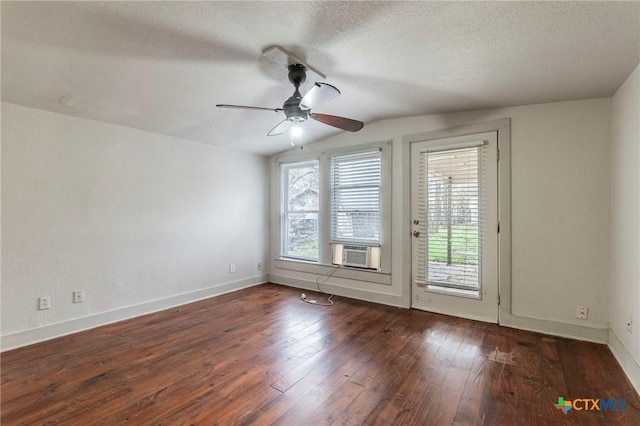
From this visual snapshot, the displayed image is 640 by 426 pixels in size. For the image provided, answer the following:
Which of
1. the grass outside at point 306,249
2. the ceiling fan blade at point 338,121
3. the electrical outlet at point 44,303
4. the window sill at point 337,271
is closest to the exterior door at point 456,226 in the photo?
the window sill at point 337,271

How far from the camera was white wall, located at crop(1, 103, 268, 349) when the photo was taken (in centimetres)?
263

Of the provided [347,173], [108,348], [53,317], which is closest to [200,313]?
[108,348]

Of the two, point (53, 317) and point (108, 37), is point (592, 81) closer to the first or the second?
point (108, 37)

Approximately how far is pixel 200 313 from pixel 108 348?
1021 millimetres

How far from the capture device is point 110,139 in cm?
321

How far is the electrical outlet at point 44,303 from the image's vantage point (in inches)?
108

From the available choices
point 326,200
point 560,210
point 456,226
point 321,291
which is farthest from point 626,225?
point 321,291

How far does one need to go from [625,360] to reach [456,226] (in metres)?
1.68

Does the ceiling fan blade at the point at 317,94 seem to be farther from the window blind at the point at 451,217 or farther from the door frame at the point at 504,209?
the door frame at the point at 504,209

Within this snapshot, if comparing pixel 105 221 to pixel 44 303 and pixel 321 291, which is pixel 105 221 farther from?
pixel 321 291

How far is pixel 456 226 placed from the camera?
3357mm

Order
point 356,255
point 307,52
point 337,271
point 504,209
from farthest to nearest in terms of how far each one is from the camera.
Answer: point 337,271 → point 356,255 → point 504,209 → point 307,52

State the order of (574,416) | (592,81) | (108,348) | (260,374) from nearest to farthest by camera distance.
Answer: (574,416) < (260,374) < (592,81) < (108,348)

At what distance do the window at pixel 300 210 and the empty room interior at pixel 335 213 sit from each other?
8.7 inches
